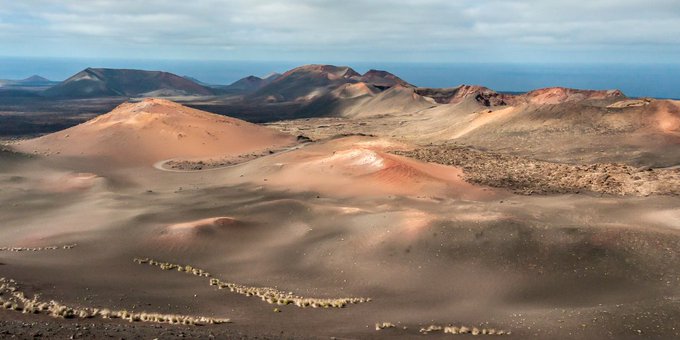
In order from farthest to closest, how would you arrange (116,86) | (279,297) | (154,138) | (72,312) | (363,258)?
(116,86) → (154,138) → (363,258) → (279,297) → (72,312)

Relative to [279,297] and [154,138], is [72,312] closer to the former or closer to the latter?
[279,297]

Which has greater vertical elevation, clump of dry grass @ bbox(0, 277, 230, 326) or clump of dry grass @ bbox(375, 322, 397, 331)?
clump of dry grass @ bbox(0, 277, 230, 326)

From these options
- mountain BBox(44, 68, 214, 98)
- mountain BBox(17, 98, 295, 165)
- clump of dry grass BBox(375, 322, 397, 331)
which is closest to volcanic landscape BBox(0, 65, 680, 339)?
clump of dry grass BBox(375, 322, 397, 331)

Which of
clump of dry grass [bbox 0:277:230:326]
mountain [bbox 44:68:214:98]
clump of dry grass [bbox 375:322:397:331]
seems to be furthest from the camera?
mountain [bbox 44:68:214:98]

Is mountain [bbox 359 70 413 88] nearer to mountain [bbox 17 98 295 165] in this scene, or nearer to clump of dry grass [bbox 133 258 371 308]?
mountain [bbox 17 98 295 165]

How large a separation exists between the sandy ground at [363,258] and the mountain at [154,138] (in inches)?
597

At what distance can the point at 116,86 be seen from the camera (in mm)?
187625

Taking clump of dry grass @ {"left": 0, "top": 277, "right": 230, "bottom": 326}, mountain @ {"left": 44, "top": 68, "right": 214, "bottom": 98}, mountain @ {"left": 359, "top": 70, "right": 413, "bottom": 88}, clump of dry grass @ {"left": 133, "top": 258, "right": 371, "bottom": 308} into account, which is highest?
mountain @ {"left": 359, "top": 70, "right": 413, "bottom": 88}

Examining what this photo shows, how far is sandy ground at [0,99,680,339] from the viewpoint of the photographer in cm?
1469

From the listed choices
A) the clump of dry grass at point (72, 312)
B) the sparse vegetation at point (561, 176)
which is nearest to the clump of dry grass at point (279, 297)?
the clump of dry grass at point (72, 312)

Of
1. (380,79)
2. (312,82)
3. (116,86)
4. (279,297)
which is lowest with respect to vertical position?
(279,297)

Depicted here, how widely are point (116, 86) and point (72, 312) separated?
191273mm

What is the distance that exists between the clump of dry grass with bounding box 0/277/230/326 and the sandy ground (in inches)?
14.4

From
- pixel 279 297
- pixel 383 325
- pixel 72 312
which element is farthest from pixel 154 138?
pixel 383 325
